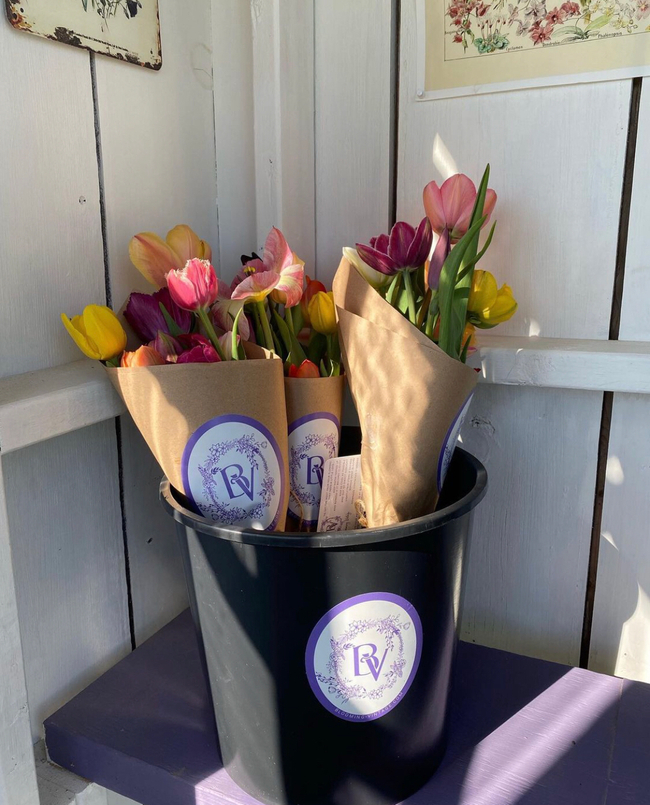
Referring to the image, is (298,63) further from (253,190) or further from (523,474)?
(523,474)

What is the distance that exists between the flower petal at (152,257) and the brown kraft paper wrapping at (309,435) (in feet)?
0.51

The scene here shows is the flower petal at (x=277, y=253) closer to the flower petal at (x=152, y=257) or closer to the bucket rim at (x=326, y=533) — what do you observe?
the flower petal at (x=152, y=257)

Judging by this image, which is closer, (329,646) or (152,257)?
(329,646)

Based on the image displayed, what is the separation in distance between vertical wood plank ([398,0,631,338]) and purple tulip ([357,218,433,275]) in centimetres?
18

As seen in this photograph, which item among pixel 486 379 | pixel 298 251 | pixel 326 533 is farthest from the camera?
pixel 298 251

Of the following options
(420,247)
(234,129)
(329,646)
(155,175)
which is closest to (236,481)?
(329,646)

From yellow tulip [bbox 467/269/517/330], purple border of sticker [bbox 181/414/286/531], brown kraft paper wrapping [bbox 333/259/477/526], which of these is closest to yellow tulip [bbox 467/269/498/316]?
yellow tulip [bbox 467/269/517/330]

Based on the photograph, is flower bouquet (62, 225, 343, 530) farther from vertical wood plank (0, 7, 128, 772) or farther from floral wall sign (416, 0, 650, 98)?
floral wall sign (416, 0, 650, 98)

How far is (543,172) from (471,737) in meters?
0.57

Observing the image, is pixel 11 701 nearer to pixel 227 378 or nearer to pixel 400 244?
pixel 227 378

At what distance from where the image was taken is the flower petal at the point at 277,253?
0.59 metres

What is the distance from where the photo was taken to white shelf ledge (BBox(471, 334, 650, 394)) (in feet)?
2.09

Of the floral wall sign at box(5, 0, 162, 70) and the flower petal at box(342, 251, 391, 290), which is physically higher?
the floral wall sign at box(5, 0, 162, 70)

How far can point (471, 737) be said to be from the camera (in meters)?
0.61
